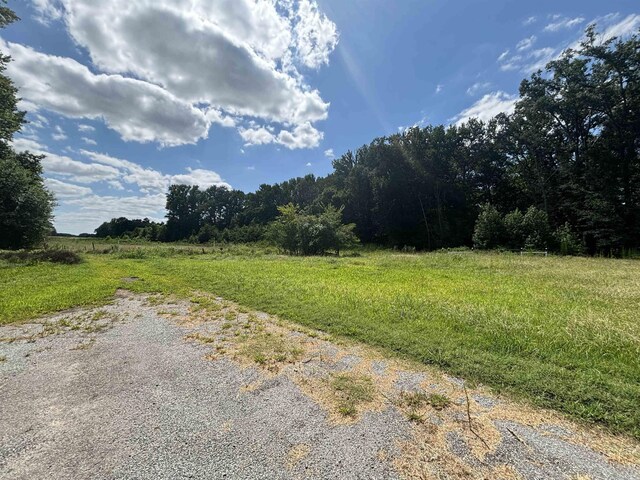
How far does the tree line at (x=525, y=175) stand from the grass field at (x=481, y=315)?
16.6m

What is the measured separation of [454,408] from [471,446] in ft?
1.78

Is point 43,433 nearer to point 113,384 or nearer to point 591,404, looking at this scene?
point 113,384

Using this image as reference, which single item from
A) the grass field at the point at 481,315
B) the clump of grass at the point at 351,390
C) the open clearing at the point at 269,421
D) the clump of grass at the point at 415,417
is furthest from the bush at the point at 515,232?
the clump of grass at the point at 415,417

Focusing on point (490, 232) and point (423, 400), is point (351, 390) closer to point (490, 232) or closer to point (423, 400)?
point (423, 400)

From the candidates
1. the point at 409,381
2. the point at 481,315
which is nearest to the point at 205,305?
the point at 409,381

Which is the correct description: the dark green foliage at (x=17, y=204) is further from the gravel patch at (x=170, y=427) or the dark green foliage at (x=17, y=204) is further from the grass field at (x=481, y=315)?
the gravel patch at (x=170, y=427)

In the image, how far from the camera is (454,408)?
299cm

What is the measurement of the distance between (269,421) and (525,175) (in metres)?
37.5

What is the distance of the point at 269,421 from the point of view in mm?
2857

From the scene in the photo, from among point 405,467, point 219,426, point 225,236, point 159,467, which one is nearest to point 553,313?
point 405,467

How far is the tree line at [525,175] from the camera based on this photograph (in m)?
23.1

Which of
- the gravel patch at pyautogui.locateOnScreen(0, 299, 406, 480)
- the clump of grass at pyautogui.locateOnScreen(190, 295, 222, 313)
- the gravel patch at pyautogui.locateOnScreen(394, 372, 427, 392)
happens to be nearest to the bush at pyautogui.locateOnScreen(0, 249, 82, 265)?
the clump of grass at pyautogui.locateOnScreen(190, 295, 222, 313)

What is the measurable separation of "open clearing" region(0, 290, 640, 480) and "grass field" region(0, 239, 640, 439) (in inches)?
19.3

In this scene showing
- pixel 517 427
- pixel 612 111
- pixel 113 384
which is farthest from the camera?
pixel 612 111
